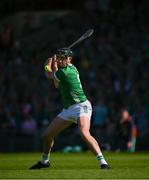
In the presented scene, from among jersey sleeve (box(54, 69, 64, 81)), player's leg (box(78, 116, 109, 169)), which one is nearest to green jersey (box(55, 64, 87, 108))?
jersey sleeve (box(54, 69, 64, 81))

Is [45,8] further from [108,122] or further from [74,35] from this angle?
[108,122]

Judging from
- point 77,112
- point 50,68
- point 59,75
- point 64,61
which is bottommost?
point 77,112

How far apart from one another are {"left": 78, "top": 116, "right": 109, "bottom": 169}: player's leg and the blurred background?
38.7 ft

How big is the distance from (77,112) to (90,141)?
732mm

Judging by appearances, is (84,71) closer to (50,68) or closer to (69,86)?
(50,68)

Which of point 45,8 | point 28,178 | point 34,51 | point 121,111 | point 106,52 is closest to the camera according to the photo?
point 28,178

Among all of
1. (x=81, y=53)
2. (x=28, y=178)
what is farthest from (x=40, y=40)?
(x=28, y=178)

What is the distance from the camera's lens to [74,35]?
35.5 m

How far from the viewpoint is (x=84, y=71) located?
33312 mm

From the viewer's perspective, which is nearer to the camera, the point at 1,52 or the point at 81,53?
the point at 81,53

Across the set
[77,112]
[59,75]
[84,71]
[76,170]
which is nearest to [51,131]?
[77,112]

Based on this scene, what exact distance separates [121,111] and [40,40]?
780 centimetres

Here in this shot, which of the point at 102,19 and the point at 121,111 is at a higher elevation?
the point at 102,19

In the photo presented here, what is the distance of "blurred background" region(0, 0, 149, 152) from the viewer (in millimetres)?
30875
